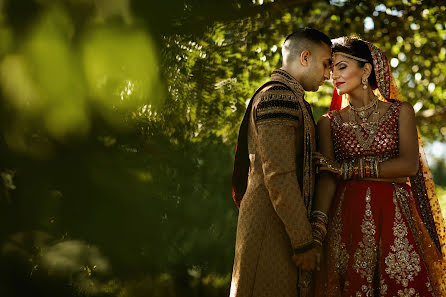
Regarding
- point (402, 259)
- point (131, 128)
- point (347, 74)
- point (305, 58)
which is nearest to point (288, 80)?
point (305, 58)

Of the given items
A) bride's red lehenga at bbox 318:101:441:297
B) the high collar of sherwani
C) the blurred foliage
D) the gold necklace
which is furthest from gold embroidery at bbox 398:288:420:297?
the blurred foliage

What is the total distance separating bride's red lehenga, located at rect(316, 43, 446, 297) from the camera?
9.46 feet

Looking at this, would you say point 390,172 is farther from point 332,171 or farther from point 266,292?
point 266,292

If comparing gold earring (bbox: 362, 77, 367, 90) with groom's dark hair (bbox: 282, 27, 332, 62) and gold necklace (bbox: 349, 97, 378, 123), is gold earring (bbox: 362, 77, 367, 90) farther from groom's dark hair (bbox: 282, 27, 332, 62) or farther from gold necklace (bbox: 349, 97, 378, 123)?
groom's dark hair (bbox: 282, 27, 332, 62)

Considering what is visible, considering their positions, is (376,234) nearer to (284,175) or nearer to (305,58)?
(284,175)

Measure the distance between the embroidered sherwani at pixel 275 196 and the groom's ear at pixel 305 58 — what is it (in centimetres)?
17

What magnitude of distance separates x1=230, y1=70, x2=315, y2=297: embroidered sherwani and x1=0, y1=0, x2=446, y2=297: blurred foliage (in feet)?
2.76

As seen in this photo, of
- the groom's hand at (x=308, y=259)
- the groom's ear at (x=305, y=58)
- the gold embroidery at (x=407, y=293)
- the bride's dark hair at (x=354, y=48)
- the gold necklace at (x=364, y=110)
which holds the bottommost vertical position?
the gold embroidery at (x=407, y=293)

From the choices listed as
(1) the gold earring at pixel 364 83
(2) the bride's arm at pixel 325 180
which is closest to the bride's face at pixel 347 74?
(1) the gold earring at pixel 364 83

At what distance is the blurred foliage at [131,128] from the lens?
2742 mm

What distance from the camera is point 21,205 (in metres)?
3.36

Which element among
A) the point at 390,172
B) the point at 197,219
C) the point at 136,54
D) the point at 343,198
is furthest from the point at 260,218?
the point at 197,219

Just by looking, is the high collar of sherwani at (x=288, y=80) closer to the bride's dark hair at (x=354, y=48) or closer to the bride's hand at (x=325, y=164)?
the bride's hand at (x=325, y=164)

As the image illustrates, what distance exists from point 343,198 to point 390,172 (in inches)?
12.3
